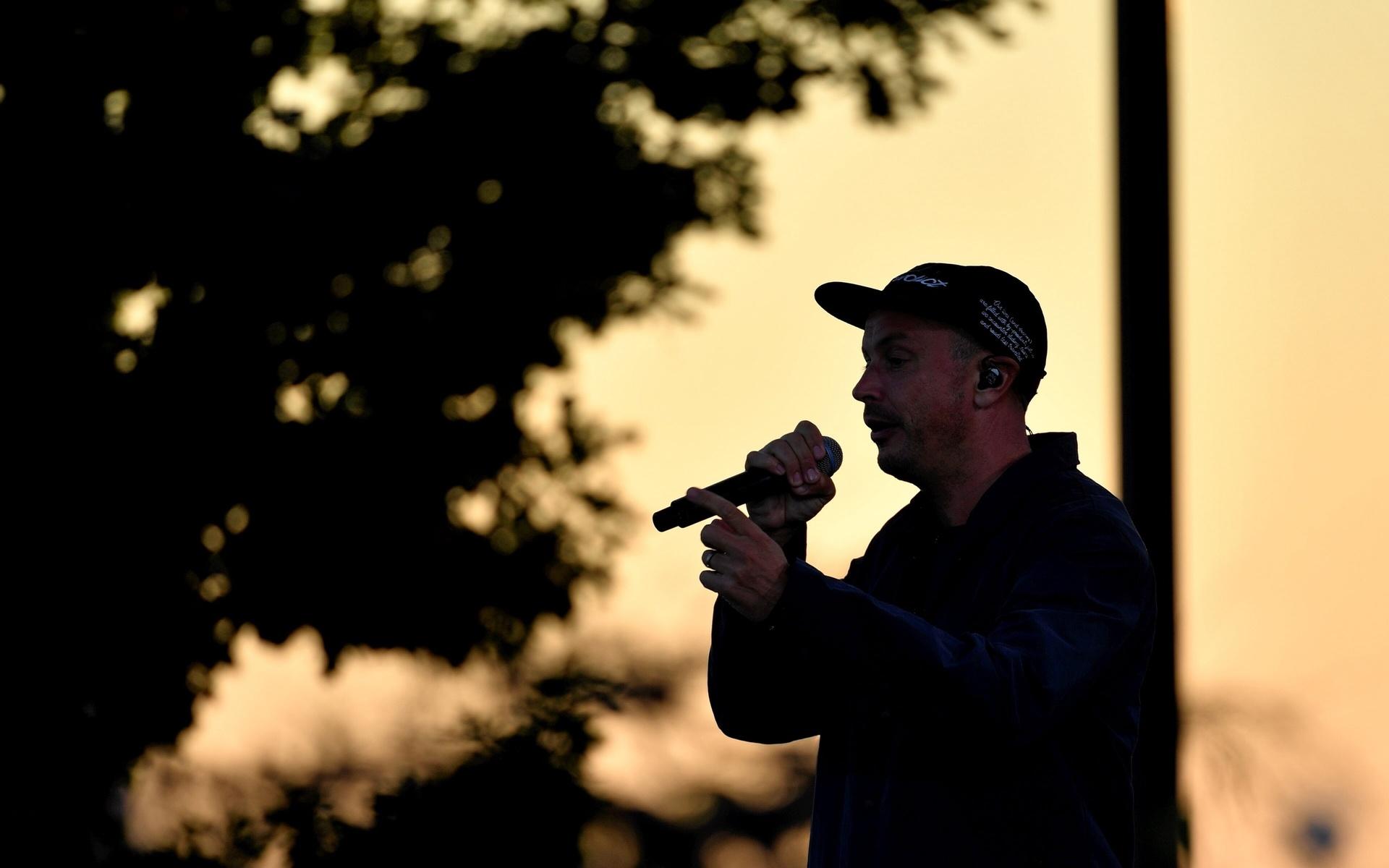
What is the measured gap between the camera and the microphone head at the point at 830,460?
201 cm

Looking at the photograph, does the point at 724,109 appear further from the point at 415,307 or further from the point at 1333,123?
the point at 1333,123

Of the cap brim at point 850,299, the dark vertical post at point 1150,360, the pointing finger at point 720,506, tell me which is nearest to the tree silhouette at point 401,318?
the dark vertical post at point 1150,360

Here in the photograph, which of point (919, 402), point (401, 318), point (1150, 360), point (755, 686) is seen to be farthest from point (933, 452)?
point (401, 318)

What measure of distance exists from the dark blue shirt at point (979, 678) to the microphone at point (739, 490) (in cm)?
16

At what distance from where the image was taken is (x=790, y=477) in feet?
6.47

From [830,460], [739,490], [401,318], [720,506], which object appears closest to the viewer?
[720,506]

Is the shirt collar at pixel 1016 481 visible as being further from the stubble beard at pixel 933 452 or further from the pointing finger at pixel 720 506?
the pointing finger at pixel 720 506

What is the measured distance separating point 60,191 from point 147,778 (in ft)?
4.64

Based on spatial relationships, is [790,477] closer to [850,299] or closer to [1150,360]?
[850,299]

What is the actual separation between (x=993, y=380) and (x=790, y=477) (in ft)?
1.09

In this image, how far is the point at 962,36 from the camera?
3.67 m

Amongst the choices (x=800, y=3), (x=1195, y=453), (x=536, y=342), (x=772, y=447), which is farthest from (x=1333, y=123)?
(x=772, y=447)

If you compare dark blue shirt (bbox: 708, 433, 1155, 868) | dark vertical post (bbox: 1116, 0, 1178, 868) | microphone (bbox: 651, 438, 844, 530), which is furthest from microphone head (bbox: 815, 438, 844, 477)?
dark vertical post (bbox: 1116, 0, 1178, 868)

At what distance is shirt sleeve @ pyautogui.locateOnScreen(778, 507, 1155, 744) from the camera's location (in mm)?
1684
